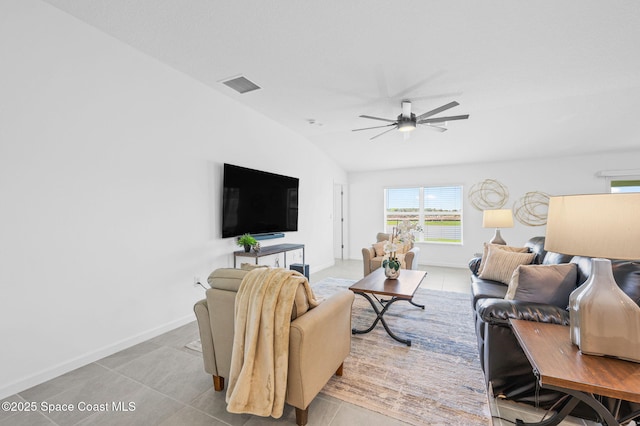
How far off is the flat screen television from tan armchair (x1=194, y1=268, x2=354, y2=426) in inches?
74.2

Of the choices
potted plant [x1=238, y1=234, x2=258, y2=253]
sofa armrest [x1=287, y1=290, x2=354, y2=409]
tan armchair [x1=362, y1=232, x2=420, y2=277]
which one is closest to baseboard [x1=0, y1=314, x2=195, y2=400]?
potted plant [x1=238, y1=234, x2=258, y2=253]

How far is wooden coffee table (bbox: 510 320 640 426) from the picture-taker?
1.07m

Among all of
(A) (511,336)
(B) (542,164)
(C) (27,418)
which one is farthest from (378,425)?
(B) (542,164)

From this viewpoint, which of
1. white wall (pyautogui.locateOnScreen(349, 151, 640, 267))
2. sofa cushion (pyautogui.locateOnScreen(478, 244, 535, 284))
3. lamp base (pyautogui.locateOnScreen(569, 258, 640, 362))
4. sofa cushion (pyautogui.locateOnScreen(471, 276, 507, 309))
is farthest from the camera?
white wall (pyautogui.locateOnScreen(349, 151, 640, 267))

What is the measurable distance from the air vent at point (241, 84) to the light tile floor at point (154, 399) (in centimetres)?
296

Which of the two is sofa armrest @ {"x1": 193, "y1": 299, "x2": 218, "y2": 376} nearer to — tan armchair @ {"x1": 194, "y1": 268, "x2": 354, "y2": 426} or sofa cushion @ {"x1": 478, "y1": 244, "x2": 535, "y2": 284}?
tan armchair @ {"x1": 194, "y1": 268, "x2": 354, "y2": 426}

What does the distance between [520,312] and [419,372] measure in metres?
0.90

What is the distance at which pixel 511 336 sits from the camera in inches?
71.8

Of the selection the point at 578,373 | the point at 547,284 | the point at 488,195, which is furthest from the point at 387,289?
the point at 488,195

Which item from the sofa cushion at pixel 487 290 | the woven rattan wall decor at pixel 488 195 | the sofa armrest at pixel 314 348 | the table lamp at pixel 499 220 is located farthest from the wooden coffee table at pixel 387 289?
the woven rattan wall decor at pixel 488 195

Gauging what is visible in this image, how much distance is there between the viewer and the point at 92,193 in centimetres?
243

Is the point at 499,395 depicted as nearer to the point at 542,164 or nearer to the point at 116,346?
the point at 116,346

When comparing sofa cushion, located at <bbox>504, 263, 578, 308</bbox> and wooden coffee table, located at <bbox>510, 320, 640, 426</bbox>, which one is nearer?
wooden coffee table, located at <bbox>510, 320, 640, 426</bbox>

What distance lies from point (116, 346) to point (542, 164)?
7596 mm
